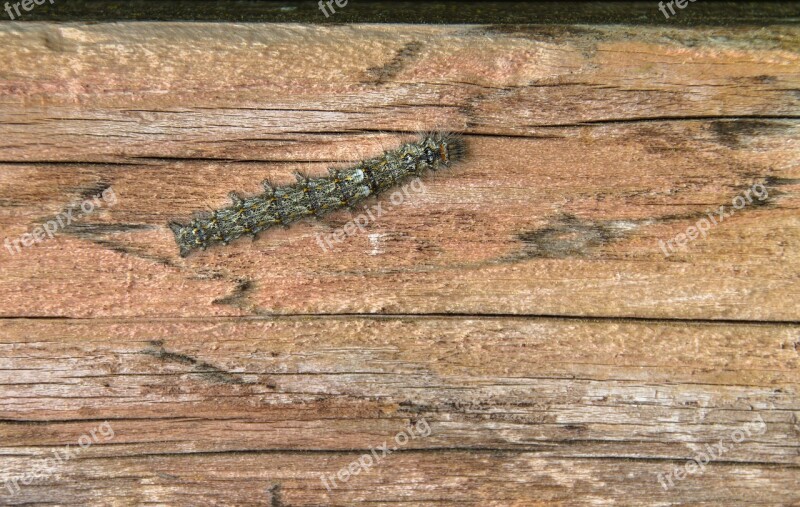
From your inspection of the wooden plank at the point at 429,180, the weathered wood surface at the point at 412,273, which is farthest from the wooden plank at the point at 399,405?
the wooden plank at the point at 429,180

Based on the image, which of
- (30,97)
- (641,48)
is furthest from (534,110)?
(30,97)

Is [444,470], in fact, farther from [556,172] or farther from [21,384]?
[21,384]

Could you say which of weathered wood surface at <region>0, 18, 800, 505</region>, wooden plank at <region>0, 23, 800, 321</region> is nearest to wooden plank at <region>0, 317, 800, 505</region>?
weathered wood surface at <region>0, 18, 800, 505</region>

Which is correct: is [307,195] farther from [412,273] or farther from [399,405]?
[399,405]

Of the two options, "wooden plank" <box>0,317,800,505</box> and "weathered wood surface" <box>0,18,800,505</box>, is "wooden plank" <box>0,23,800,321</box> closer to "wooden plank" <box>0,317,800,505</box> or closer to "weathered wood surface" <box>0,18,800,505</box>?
"weathered wood surface" <box>0,18,800,505</box>

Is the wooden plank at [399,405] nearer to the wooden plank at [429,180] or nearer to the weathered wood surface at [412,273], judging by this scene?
the weathered wood surface at [412,273]

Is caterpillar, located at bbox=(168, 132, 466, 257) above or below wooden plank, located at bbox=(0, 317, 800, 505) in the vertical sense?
above
